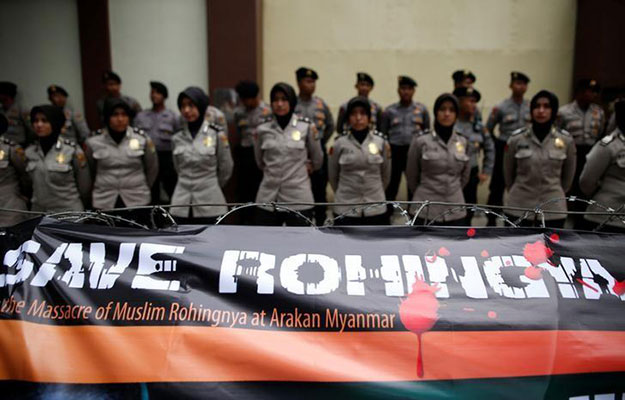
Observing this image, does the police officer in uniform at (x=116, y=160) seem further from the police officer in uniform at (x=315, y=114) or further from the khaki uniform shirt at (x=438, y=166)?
the khaki uniform shirt at (x=438, y=166)

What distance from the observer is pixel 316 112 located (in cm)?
677

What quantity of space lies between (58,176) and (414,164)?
3389 millimetres

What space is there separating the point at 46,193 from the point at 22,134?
3.12m

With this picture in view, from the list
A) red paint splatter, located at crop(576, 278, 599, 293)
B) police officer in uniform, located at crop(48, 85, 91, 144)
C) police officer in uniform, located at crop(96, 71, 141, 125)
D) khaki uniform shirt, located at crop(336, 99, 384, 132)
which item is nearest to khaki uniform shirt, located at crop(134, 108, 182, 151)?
police officer in uniform, located at crop(96, 71, 141, 125)

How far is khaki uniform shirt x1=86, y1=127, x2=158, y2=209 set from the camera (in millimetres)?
5047

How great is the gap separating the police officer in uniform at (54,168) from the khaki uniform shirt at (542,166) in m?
4.17

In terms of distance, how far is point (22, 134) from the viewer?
7.53 meters

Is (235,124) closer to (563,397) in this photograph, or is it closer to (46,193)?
(46,193)

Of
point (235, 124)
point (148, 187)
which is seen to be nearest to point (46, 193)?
point (148, 187)

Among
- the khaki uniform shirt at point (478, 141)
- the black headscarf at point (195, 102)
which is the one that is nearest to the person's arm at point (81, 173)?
the black headscarf at point (195, 102)

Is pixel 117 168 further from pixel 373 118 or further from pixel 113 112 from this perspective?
pixel 373 118

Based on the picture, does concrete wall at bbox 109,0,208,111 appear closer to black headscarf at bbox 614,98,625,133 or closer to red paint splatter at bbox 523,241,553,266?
black headscarf at bbox 614,98,625,133

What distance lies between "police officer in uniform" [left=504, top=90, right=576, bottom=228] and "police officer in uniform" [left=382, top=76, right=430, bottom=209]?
1.95m

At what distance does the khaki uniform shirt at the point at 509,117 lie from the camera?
6957mm
